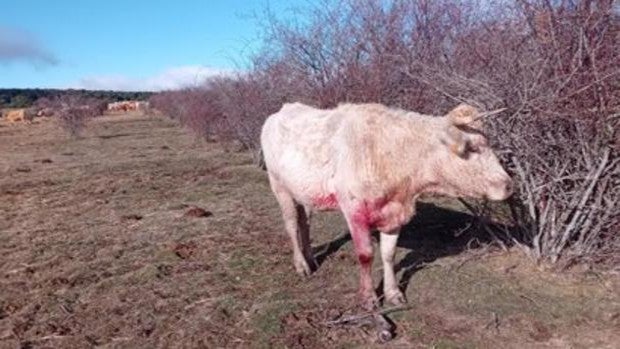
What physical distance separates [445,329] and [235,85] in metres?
13.2

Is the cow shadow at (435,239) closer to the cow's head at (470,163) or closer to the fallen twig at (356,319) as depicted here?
the fallen twig at (356,319)

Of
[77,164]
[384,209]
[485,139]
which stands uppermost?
[485,139]

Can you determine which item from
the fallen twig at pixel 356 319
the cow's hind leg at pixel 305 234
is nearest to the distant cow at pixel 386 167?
the fallen twig at pixel 356 319

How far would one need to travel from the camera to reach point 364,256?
218 inches

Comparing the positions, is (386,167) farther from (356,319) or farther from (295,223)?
(295,223)

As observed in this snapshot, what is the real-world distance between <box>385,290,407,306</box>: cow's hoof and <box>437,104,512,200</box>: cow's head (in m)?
1.05

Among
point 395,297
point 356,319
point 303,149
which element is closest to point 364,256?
point 395,297

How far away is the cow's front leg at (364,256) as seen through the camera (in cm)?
545

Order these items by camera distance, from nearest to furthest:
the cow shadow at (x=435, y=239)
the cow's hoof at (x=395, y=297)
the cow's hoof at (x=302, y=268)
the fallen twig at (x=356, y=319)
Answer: the fallen twig at (x=356, y=319), the cow's hoof at (x=395, y=297), the cow shadow at (x=435, y=239), the cow's hoof at (x=302, y=268)

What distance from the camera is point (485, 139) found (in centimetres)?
525

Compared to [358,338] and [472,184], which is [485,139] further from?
[358,338]

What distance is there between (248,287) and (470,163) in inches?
95.0

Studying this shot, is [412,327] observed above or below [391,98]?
below

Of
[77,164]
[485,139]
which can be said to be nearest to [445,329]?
[485,139]
